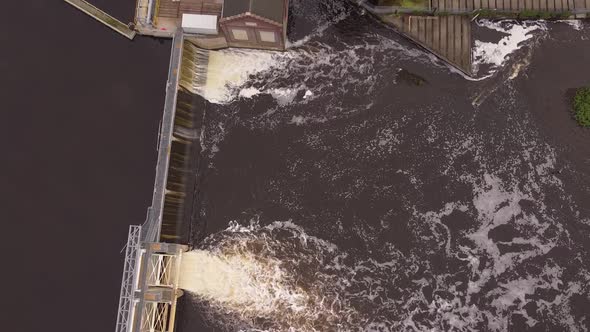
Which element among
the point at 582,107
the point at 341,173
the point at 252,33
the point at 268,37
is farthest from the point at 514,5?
the point at 252,33

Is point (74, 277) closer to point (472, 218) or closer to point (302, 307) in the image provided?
point (302, 307)

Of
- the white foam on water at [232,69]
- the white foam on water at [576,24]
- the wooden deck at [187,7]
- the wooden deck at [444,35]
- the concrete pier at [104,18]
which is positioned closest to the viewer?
the wooden deck at [187,7]

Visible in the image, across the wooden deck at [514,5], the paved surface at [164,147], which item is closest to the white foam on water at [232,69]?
the paved surface at [164,147]

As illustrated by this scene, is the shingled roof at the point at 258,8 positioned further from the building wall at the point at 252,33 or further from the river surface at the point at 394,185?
the river surface at the point at 394,185

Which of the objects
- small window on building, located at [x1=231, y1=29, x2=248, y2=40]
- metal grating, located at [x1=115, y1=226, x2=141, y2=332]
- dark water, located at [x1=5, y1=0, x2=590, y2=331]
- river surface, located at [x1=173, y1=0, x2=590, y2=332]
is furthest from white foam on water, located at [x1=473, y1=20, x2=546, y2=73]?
metal grating, located at [x1=115, y1=226, x2=141, y2=332]

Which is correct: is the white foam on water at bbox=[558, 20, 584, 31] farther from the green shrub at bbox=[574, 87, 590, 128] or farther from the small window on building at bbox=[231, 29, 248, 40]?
the small window on building at bbox=[231, 29, 248, 40]

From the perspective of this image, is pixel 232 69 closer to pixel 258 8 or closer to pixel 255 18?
pixel 255 18

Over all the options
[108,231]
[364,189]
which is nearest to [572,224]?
[364,189]
